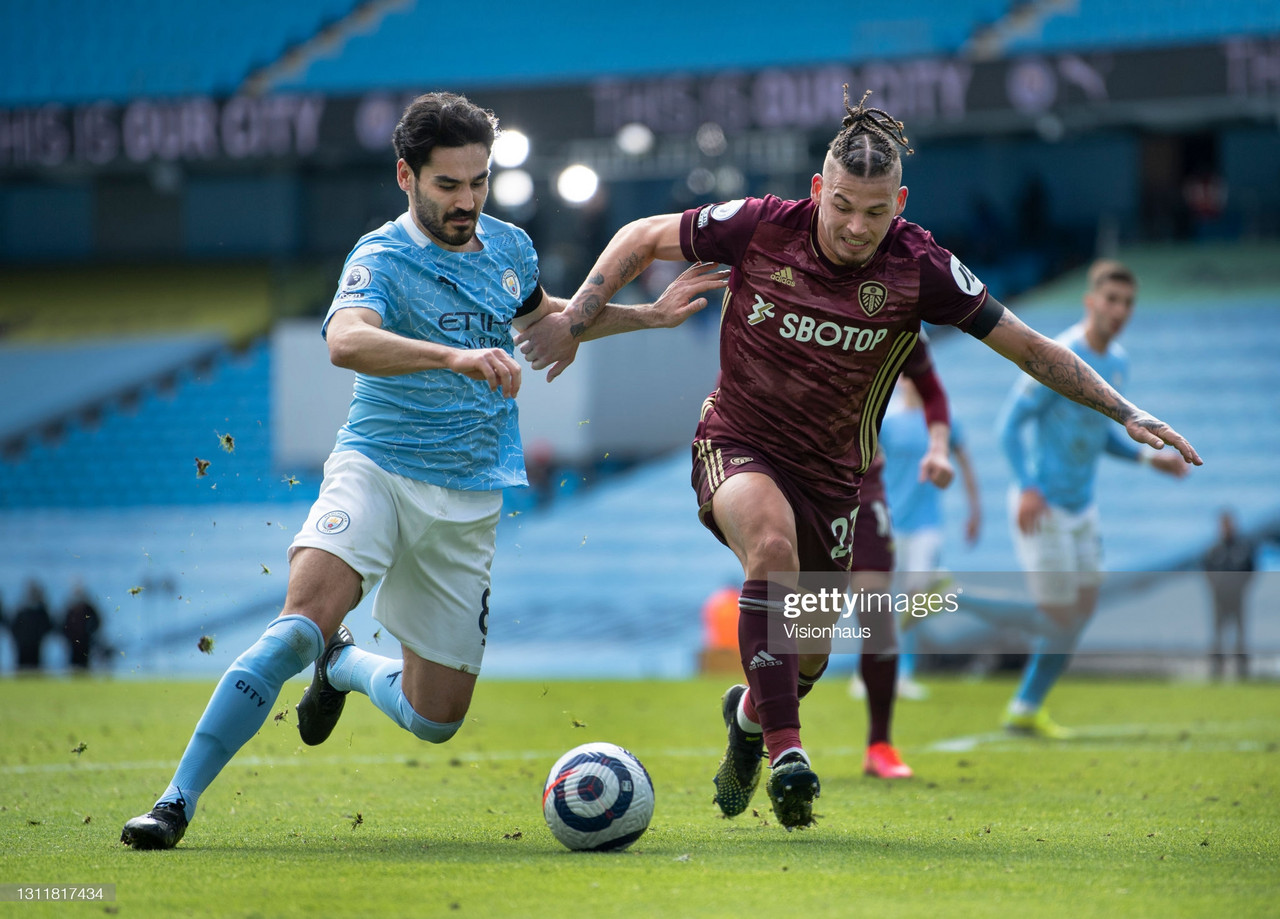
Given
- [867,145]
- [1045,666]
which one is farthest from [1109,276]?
[867,145]

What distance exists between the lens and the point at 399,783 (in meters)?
6.54

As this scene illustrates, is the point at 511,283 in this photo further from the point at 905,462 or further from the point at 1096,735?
the point at 1096,735

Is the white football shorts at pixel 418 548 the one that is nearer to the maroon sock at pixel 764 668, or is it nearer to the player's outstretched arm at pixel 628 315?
the player's outstretched arm at pixel 628 315

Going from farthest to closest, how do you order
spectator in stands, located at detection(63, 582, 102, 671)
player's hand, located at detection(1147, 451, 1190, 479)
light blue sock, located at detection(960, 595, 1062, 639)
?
1. light blue sock, located at detection(960, 595, 1062, 639)
2. player's hand, located at detection(1147, 451, 1190, 479)
3. spectator in stands, located at detection(63, 582, 102, 671)

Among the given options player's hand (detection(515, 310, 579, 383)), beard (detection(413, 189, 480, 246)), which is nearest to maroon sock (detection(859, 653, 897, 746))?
player's hand (detection(515, 310, 579, 383))

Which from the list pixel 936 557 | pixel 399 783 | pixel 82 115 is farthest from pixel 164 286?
pixel 399 783

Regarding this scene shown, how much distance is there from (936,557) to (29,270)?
952 inches

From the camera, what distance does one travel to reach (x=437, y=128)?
4742 millimetres

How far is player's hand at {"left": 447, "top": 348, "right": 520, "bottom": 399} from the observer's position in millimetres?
4109

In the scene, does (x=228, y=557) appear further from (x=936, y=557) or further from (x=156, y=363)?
(x=936, y=557)

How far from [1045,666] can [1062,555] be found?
0.70 meters

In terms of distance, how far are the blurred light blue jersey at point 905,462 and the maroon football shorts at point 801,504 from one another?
4352 mm

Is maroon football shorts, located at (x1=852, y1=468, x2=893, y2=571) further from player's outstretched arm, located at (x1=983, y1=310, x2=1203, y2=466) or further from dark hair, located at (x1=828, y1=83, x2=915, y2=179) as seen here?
dark hair, located at (x1=828, y1=83, x2=915, y2=179)

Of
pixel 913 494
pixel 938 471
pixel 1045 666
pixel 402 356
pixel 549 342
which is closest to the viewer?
pixel 402 356
